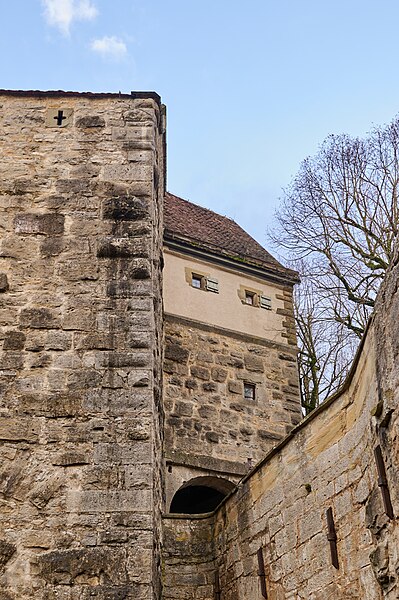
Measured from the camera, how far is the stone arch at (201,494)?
9.88 meters

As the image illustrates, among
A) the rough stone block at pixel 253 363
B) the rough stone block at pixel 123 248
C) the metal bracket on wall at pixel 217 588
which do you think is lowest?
the metal bracket on wall at pixel 217 588

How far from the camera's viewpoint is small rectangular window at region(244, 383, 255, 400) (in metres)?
10.6

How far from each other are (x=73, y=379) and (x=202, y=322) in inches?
195

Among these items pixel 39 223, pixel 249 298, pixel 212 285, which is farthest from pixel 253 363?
pixel 39 223

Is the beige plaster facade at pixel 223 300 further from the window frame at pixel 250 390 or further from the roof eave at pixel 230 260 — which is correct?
the window frame at pixel 250 390

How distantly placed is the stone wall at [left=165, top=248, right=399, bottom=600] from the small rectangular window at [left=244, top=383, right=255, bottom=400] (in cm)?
334

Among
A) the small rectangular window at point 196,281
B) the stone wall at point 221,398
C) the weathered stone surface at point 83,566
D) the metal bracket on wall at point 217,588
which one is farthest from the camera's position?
the small rectangular window at point 196,281

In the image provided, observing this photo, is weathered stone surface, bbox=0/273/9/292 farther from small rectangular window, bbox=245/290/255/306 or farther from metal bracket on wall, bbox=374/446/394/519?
small rectangular window, bbox=245/290/255/306

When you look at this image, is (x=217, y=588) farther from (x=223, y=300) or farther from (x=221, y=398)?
(x=223, y=300)

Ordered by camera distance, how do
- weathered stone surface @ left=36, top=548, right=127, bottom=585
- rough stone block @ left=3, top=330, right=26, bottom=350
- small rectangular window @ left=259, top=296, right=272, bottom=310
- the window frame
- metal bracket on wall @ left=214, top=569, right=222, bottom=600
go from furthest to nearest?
small rectangular window @ left=259, top=296, right=272, bottom=310
the window frame
metal bracket on wall @ left=214, top=569, right=222, bottom=600
rough stone block @ left=3, top=330, right=26, bottom=350
weathered stone surface @ left=36, top=548, right=127, bottom=585

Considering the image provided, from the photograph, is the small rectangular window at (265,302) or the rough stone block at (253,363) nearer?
the rough stone block at (253,363)

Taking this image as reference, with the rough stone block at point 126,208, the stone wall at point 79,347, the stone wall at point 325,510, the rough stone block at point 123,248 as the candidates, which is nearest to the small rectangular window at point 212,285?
the stone wall at point 79,347

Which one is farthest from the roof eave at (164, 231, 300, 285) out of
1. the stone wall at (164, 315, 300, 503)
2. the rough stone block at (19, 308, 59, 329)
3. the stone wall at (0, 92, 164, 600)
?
the rough stone block at (19, 308, 59, 329)

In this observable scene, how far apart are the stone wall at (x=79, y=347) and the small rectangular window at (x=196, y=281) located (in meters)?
3.75
